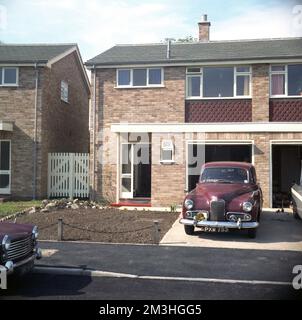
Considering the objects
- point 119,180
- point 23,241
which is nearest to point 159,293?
point 23,241

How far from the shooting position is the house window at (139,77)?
59.6 ft

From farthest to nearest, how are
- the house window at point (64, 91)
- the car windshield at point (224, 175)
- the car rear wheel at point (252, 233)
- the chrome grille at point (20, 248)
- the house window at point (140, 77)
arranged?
1. the house window at point (64, 91)
2. the house window at point (140, 77)
3. the car windshield at point (224, 175)
4. the car rear wheel at point (252, 233)
5. the chrome grille at point (20, 248)

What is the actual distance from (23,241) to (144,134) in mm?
11505

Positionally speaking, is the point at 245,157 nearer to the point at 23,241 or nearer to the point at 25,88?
the point at 25,88

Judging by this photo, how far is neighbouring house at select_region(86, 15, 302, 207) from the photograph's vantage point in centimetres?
1650

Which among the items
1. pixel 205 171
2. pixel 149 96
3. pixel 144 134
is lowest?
pixel 205 171

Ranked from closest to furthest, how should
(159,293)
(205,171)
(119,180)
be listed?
(159,293) → (205,171) → (119,180)

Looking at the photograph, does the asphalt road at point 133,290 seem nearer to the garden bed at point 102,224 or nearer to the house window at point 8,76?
the garden bed at point 102,224

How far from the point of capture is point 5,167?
61.8 ft

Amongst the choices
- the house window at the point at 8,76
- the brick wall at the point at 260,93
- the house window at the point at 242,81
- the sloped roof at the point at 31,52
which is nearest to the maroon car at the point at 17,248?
the brick wall at the point at 260,93

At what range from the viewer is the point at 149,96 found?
18141 mm

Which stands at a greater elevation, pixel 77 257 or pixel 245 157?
pixel 245 157

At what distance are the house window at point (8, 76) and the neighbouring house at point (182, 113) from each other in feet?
11.2

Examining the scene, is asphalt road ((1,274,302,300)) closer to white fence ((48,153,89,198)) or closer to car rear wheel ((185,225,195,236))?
car rear wheel ((185,225,195,236))
